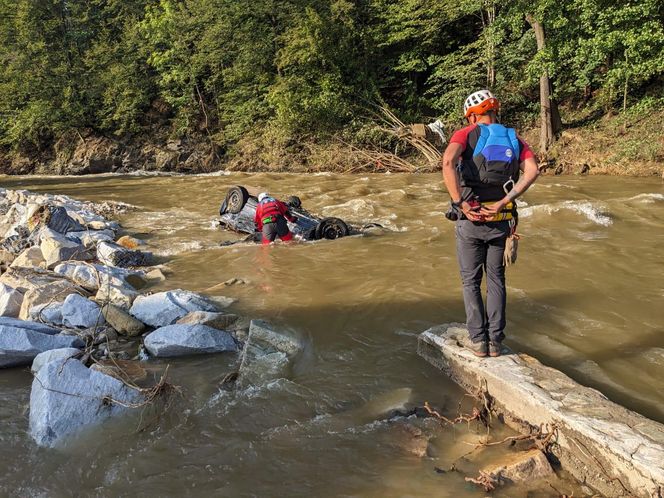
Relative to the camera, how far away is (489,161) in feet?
10.9

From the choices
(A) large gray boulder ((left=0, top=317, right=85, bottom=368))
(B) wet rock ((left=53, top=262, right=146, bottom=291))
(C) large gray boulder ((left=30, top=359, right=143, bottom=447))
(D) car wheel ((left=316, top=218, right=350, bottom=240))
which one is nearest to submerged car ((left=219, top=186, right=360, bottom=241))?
(D) car wheel ((left=316, top=218, right=350, bottom=240))

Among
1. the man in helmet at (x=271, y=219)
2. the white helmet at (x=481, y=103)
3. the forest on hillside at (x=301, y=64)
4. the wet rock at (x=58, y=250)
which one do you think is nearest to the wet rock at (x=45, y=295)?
the wet rock at (x=58, y=250)

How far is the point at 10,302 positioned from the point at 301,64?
20.5 m

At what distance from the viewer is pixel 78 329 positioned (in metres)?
4.75

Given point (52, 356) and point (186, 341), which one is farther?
point (186, 341)

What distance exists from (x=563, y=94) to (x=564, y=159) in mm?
4681

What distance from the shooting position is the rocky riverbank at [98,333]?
3312 millimetres

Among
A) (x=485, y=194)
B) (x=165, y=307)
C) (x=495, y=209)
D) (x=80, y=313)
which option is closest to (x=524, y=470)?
(x=495, y=209)

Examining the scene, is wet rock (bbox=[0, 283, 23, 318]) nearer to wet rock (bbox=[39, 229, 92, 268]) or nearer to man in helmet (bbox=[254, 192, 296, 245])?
wet rock (bbox=[39, 229, 92, 268])

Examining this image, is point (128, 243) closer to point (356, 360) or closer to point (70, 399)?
point (70, 399)

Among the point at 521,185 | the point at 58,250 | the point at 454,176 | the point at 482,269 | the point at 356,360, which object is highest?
the point at 454,176

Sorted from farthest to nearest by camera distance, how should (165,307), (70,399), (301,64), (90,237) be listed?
1. (301,64)
2. (90,237)
3. (165,307)
4. (70,399)

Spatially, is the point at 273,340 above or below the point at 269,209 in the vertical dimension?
below

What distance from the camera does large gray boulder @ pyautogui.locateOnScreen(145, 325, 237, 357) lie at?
4316 mm
